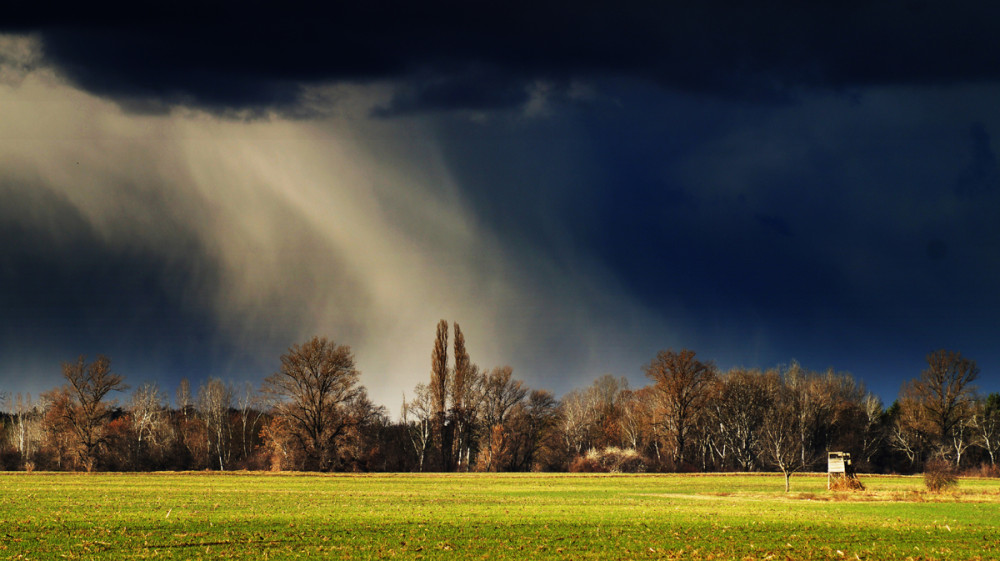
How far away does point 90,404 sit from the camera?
96.4 metres

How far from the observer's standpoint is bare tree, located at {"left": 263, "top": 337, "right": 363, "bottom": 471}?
302 ft

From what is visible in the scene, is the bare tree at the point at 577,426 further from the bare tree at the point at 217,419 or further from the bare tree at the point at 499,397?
the bare tree at the point at 217,419

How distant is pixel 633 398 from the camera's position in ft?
434

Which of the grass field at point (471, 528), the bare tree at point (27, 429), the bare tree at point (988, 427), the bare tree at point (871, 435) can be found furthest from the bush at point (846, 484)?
the bare tree at point (27, 429)

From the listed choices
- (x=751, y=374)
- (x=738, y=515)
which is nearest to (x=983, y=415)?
(x=751, y=374)

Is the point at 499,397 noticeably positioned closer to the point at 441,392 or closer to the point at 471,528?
the point at 441,392

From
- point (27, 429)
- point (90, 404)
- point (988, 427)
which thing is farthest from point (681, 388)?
point (27, 429)

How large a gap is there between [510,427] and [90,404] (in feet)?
193

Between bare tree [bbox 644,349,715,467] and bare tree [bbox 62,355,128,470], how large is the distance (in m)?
76.7

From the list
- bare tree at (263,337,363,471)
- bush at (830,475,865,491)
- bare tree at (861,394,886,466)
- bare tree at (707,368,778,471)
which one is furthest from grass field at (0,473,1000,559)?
bare tree at (861,394,886,466)

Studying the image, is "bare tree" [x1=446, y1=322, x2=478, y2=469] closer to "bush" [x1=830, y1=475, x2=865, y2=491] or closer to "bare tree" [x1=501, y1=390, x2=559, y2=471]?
"bare tree" [x1=501, y1=390, x2=559, y2=471]

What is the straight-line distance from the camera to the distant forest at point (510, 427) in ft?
310

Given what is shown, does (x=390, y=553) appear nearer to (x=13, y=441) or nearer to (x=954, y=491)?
(x=954, y=491)

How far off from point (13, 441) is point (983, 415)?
163145 millimetres
